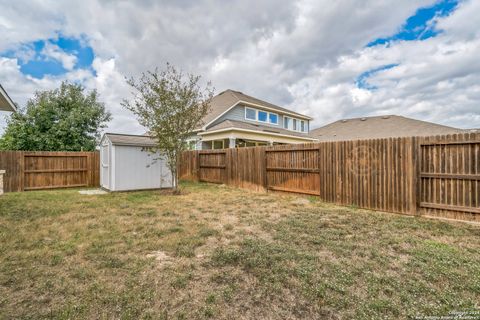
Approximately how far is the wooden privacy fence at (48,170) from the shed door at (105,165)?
995 millimetres

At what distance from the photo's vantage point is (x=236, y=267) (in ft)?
9.68

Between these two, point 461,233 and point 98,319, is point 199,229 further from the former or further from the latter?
point 461,233

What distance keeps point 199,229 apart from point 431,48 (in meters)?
13.9

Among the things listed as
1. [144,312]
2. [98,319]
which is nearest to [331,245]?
[144,312]

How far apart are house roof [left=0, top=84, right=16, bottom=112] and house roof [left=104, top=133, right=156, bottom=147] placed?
3.16 m

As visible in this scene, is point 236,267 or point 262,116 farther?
point 262,116

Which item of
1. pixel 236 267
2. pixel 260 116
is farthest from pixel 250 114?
pixel 236 267

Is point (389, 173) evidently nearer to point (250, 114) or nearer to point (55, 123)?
point (250, 114)

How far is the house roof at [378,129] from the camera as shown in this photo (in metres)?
18.5

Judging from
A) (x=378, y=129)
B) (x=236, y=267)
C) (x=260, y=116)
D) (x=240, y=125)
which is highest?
(x=260, y=116)

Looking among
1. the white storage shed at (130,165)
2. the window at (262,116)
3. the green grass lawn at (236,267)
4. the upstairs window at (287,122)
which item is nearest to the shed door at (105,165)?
the white storage shed at (130,165)

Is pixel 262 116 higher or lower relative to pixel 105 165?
higher

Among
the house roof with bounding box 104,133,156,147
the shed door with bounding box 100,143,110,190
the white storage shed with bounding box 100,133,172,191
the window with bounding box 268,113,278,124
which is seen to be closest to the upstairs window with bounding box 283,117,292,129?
the window with bounding box 268,113,278,124

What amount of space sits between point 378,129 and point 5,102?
25501 millimetres
